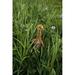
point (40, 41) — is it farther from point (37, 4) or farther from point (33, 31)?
point (37, 4)

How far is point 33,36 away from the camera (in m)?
2.18

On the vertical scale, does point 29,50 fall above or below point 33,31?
below

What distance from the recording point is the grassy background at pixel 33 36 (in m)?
2.17

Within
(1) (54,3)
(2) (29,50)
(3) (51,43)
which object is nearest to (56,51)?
(3) (51,43)

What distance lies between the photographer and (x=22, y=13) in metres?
2.17

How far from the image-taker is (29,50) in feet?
7.13

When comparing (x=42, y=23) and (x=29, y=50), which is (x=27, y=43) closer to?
(x=29, y=50)

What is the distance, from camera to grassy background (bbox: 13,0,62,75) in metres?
2.17
